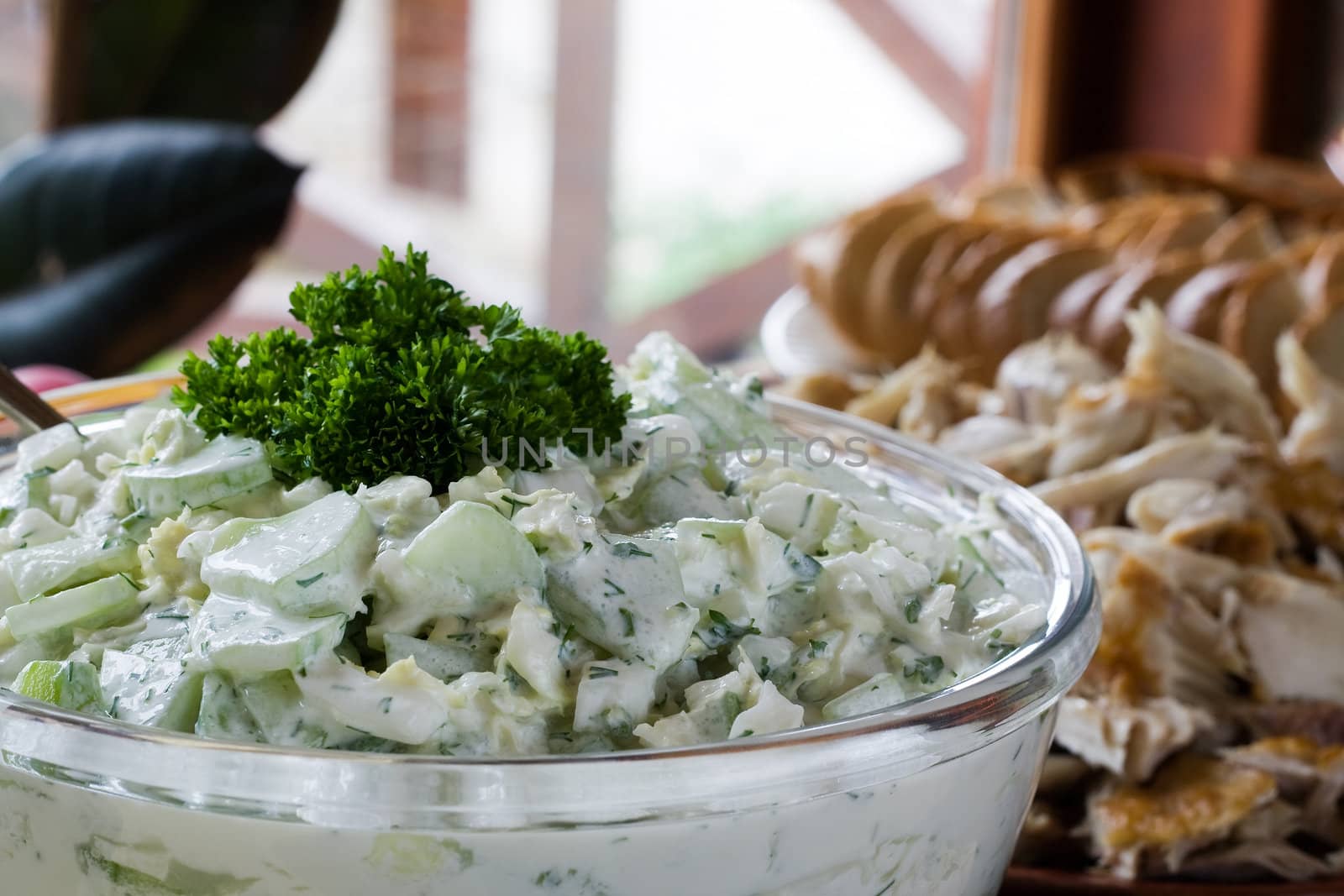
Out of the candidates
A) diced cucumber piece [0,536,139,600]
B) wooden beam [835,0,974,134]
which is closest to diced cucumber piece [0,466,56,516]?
diced cucumber piece [0,536,139,600]

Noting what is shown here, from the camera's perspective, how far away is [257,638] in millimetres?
865

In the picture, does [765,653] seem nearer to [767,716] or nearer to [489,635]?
[767,716]

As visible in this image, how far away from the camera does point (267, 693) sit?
34.3 inches

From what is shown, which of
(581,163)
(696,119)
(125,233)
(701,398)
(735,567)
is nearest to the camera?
(735,567)

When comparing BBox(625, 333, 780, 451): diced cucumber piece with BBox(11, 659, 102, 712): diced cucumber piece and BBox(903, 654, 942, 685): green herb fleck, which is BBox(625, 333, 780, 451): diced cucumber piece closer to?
BBox(903, 654, 942, 685): green herb fleck

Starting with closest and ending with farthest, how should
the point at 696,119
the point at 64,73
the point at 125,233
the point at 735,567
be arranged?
the point at 735,567
the point at 125,233
the point at 64,73
the point at 696,119

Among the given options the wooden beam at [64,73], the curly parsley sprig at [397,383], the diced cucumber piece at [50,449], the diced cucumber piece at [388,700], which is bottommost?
the wooden beam at [64,73]

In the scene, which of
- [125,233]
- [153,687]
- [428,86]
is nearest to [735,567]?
[153,687]

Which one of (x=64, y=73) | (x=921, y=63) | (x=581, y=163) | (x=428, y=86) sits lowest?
(x=581, y=163)

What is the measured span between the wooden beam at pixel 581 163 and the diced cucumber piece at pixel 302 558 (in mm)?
4162

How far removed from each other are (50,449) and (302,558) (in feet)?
1.31

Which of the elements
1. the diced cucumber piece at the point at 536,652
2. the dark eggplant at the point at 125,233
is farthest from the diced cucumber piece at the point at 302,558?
the dark eggplant at the point at 125,233

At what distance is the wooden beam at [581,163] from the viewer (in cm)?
507

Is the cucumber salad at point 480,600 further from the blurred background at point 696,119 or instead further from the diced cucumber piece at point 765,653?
the blurred background at point 696,119
